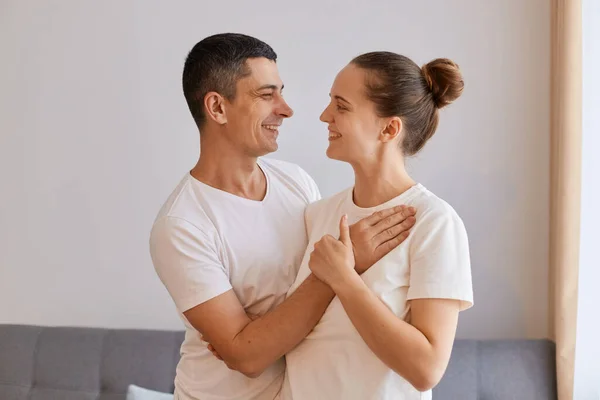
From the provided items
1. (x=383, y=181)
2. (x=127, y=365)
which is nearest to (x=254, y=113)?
(x=383, y=181)

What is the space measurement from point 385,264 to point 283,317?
263 millimetres

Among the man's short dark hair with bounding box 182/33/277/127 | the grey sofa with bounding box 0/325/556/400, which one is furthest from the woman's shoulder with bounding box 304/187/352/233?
the grey sofa with bounding box 0/325/556/400

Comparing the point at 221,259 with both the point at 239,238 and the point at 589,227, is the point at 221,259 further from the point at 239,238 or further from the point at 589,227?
the point at 589,227

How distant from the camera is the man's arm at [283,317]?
5.55 ft

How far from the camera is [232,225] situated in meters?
1.93

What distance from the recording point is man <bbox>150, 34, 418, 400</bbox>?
1.74m

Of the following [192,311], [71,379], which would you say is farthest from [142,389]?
[192,311]

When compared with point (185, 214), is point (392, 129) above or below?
above

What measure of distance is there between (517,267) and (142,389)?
1.56 metres

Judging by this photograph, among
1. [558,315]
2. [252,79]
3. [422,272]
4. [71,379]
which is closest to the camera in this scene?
[422,272]

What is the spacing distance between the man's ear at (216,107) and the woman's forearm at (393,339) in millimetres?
643

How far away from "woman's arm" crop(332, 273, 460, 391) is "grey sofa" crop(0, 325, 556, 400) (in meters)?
1.31

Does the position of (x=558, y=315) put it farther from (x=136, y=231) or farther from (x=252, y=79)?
(x=136, y=231)

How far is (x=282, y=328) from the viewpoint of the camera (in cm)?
173
